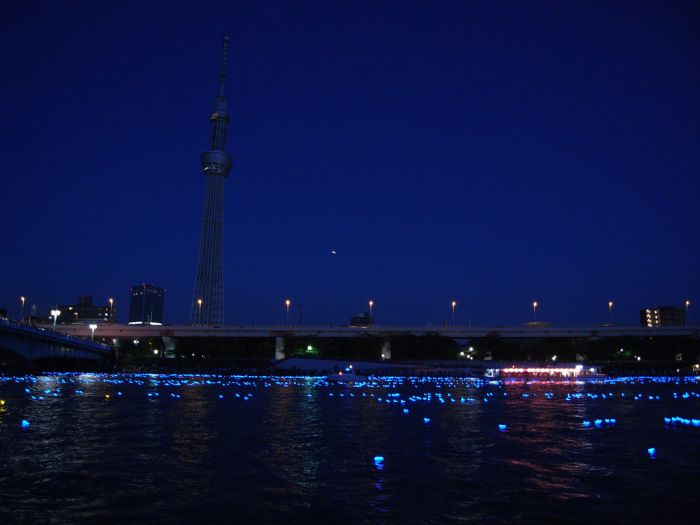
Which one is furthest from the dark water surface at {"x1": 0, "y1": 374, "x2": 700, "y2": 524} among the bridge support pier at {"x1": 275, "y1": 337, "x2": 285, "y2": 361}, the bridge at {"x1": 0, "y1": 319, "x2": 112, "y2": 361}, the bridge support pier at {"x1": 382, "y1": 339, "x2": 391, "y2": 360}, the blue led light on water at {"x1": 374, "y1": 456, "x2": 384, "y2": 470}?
the bridge support pier at {"x1": 275, "y1": 337, "x2": 285, "y2": 361}

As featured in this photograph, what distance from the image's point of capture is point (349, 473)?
2027 cm

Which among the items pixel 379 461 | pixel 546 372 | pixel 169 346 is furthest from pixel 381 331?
pixel 379 461

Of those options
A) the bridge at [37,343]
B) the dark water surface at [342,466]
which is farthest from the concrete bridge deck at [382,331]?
the dark water surface at [342,466]

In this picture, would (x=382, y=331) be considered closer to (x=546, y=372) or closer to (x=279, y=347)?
(x=279, y=347)

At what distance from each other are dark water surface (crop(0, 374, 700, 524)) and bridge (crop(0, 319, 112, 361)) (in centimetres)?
4352

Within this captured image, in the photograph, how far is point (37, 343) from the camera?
8644cm

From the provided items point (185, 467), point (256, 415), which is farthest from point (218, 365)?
point (185, 467)

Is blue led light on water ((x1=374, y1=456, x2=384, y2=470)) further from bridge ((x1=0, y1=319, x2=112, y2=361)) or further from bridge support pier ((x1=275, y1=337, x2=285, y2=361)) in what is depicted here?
bridge support pier ((x1=275, y1=337, x2=285, y2=361))

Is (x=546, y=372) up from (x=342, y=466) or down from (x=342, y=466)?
down

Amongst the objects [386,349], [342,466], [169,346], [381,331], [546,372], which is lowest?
[546,372]

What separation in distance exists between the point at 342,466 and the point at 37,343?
77771mm

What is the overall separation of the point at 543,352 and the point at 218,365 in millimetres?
88645

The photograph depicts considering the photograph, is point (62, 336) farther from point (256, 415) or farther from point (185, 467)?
point (185, 467)

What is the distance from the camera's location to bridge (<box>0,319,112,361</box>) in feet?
254
